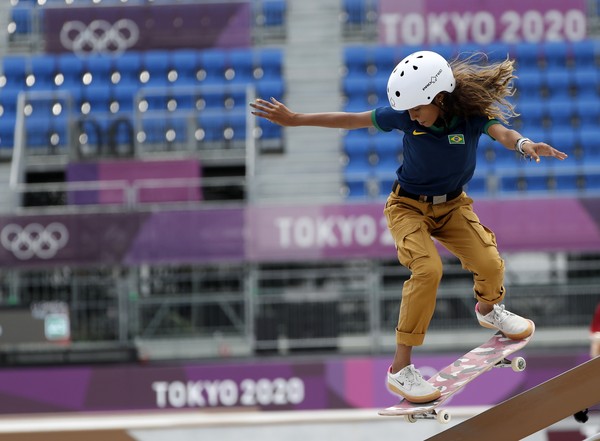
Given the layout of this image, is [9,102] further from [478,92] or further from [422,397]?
[422,397]

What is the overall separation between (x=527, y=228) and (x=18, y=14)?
29.9 feet

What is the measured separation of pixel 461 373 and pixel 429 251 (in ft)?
2.56

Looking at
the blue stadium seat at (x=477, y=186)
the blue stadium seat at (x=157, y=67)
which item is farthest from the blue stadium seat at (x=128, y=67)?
the blue stadium seat at (x=477, y=186)

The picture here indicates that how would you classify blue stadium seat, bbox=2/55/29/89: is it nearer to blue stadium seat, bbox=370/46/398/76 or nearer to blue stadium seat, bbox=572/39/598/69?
blue stadium seat, bbox=370/46/398/76

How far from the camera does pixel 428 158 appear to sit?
6.13m

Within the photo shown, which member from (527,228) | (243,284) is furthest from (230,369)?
(527,228)

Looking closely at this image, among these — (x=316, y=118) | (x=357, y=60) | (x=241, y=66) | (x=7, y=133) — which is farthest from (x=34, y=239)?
(x=316, y=118)

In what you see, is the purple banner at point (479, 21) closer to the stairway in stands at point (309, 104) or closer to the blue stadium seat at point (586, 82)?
the blue stadium seat at point (586, 82)

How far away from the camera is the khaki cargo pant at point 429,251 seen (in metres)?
6.10

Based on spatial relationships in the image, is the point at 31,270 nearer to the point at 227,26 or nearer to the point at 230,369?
the point at 230,369

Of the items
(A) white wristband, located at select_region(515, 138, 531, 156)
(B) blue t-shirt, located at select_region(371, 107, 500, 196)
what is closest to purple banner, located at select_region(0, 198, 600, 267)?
(B) blue t-shirt, located at select_region(371, 107, 500, 196)

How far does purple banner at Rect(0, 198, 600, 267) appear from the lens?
14422 millimetres

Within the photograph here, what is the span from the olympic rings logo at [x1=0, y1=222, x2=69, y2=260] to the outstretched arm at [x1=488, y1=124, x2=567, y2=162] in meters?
9.39

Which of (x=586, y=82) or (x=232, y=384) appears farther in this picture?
Result: (x=586, y=82)
